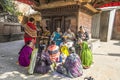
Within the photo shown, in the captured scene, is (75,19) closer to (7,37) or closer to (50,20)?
(50,20)

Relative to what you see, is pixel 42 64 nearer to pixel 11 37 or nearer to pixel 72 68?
pixel 72 68

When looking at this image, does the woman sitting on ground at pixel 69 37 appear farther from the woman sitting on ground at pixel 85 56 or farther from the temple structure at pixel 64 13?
the woman sitting on ground at pixel 85 56

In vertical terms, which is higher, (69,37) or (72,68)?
(69,37)

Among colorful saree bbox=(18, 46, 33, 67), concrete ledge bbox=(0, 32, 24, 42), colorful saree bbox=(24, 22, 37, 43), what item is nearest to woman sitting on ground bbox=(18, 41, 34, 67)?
colorful saree bbox=(18, 46, 33, 67)

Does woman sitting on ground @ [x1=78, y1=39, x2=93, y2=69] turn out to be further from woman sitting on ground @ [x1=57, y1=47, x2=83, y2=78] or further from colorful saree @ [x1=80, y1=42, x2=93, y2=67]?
woman sitting on ground @ [x1=57, y1=47, x2=83, y2=78]

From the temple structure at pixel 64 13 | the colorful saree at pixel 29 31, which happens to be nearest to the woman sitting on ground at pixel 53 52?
the colorful saree at pixel 29 31

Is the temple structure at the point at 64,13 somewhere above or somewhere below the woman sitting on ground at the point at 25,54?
above

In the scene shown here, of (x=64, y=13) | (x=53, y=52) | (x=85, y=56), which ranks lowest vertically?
(x=85, y=56)

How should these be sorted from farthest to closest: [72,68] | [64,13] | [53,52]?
[64,13] < [53,52] < [72,68]

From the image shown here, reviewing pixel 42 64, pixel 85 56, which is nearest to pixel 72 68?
pixel 42 64

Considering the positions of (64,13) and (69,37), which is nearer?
(69,37)

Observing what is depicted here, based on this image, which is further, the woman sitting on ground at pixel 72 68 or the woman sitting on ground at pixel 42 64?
the woman sitting on ground at pixel 42 64

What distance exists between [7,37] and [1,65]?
677cm

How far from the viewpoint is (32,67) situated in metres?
4.71
